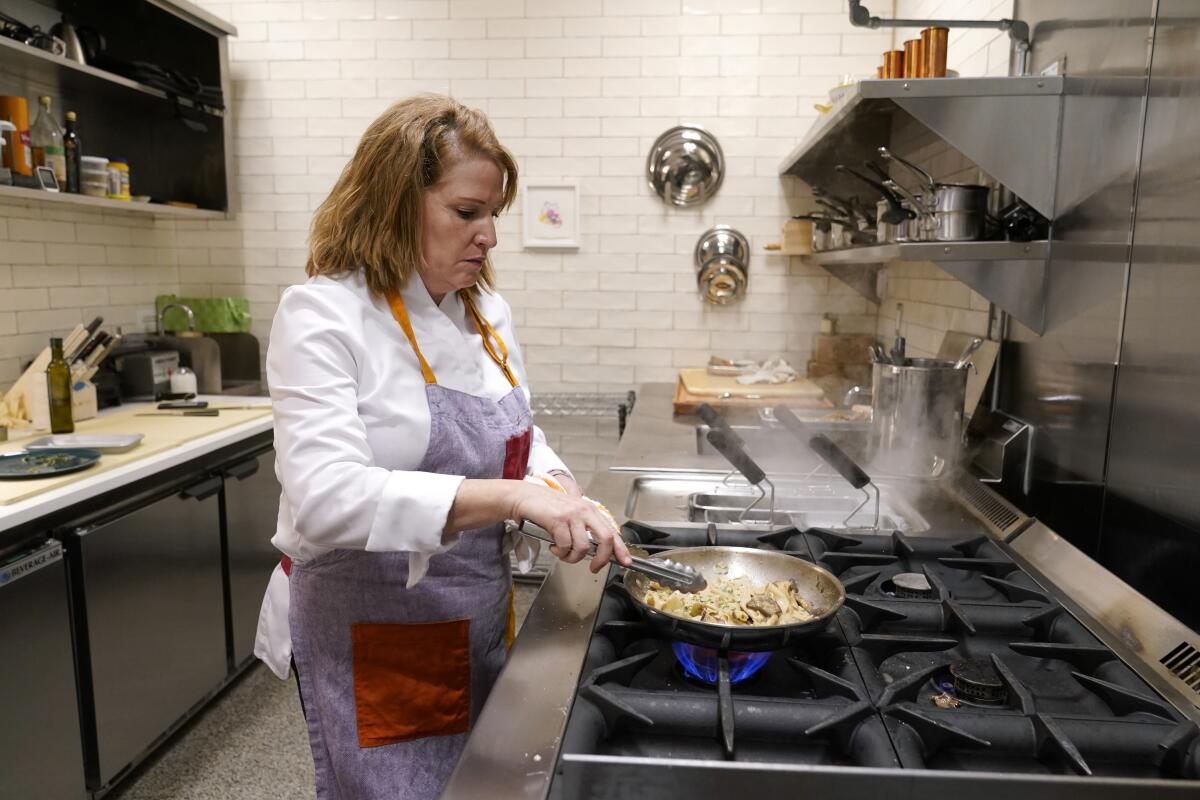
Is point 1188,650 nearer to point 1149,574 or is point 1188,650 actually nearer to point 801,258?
point 1149,574

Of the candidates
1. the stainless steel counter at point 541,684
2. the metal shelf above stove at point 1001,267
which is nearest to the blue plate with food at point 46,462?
the stainless steel counter at point 541,684

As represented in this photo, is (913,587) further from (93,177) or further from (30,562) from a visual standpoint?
(93,177)

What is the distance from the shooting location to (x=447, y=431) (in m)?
1.45

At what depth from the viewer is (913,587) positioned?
52.1 inches

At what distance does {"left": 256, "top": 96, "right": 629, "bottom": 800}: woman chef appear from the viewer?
48.2 inches

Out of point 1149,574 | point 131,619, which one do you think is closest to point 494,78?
point 131,619

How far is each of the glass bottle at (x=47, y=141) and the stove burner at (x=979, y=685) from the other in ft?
10.9

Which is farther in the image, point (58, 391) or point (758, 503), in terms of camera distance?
point (58, 391)

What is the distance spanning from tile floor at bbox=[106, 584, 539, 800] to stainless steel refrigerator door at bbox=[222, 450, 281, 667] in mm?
188

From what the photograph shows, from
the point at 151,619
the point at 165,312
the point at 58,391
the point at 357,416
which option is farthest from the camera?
the point at 165,312

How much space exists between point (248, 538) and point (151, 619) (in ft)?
1.96

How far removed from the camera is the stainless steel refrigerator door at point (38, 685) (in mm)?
2010

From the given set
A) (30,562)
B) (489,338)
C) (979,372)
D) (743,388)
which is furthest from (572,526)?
(743,388)

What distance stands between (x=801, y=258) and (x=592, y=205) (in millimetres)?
1047
